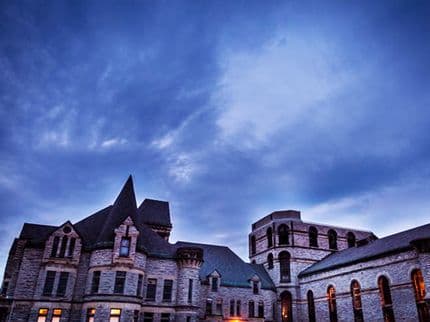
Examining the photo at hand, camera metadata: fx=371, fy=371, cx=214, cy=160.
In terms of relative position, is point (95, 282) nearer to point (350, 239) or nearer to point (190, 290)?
point (190, 290)

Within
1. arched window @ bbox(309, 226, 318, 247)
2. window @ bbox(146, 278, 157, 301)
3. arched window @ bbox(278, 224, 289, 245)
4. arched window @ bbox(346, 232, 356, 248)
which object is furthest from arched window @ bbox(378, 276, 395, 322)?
window @ bbox(146, 278, 157, 301)

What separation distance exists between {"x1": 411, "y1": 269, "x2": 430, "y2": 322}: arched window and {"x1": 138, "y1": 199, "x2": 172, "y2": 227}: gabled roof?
27.4 m

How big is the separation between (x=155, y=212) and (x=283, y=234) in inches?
706

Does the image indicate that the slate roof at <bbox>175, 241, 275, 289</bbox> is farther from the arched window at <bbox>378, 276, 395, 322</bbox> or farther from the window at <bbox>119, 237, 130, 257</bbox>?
the arched window at <bbox>378, 276, 395, 322</bbox>

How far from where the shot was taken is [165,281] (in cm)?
3581

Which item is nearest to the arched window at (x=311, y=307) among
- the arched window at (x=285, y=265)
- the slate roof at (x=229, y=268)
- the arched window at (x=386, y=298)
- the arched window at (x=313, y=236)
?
the arched window at (x=285, y=265)

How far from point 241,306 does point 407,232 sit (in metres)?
20.1

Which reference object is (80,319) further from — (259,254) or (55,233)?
(259,254)

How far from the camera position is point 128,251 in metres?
33.1

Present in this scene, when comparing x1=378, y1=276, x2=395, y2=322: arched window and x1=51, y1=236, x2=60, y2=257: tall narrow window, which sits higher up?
x1=51, y1=236, x2=60, y2=257: tall narrow window

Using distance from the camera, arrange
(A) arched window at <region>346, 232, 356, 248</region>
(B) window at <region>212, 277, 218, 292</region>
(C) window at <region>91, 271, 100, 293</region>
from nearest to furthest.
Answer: (C) window at <region>91, 271, 100, 293</region> < (B) window at <region>212, 277, 218, 292</region> < (A) arched window at <region>346, 232, 356, 248</region>

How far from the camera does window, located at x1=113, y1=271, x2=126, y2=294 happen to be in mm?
31630

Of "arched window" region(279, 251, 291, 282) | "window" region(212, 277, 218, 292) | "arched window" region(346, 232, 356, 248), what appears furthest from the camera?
"arched window" region(346, 232, 356, 248)

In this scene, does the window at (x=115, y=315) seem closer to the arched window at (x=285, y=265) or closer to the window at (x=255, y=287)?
the window at (x=255, y=287)
